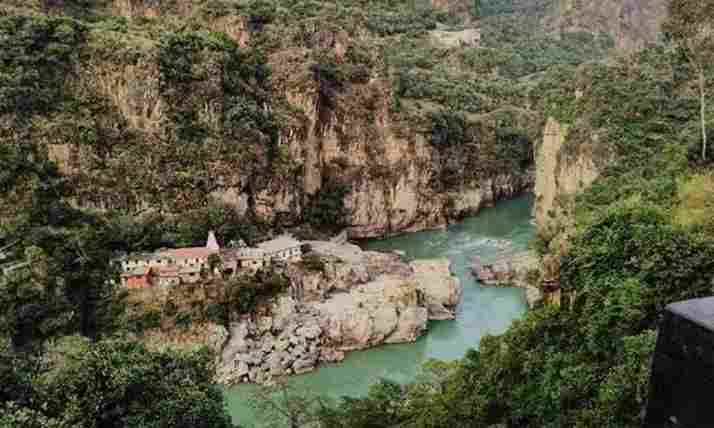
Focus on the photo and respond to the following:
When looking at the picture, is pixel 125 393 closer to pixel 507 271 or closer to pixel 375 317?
pixel 375 317

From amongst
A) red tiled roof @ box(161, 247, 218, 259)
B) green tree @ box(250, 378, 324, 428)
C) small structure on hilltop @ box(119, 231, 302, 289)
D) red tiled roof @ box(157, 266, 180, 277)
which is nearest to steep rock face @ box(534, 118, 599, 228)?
small structure on hilltop @ box(119, 231, 302, 289)

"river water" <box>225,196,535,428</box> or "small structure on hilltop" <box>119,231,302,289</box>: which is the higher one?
"small structure on hilltop" <box>119,231,302,289</box>

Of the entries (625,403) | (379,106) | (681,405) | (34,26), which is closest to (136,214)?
(34,26)

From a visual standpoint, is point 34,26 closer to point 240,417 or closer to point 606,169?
point 240,417

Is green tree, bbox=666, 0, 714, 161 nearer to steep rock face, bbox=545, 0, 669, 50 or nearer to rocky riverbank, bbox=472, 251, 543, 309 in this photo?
rocky riverbank, bbox=472, 251, 543, 309

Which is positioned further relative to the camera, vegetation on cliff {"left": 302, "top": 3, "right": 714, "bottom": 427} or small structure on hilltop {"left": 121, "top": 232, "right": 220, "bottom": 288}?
small structure on hilltop {"left": 121, "top": 232, "right": 220, "bottom": 288}

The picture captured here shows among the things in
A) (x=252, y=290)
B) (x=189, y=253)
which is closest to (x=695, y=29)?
→ (x=252, y=290)

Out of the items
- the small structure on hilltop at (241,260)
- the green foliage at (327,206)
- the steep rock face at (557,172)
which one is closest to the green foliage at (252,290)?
the small structure on hilltop at (241,260)
